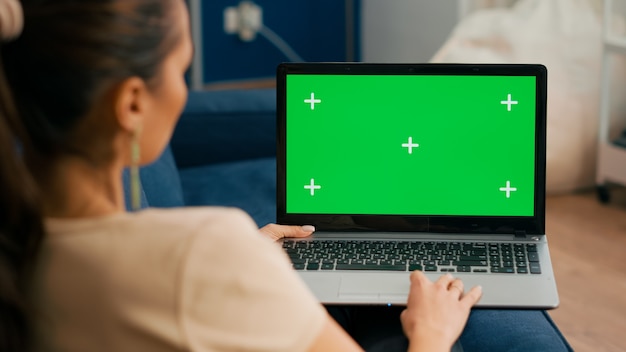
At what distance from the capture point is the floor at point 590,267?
2418 mm

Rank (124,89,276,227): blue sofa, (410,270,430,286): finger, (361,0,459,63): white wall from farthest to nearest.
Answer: (361,0,459,63): white wall
(124,89,276,227): blue sofa
(410,270,430,286): finger

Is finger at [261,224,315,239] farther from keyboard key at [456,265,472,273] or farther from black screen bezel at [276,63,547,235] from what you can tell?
keyboard key at [456,265,472,273]

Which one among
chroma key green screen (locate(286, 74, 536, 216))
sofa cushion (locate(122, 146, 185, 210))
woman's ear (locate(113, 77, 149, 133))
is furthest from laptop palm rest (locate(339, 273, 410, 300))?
sofa cushion (locate(122, 146, 185, 210))

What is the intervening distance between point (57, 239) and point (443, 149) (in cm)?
83

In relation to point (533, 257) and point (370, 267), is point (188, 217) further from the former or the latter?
point (533, 257)

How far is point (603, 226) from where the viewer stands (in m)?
3.06

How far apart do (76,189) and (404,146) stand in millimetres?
800

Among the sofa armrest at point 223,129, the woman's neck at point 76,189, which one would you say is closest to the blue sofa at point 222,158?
the sofa armrest at point 223,129

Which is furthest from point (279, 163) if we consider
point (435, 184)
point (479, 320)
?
point (479, 320)

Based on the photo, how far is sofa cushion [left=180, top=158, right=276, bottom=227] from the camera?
7.28 ft

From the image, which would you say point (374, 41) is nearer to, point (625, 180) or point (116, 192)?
point (625, 180)

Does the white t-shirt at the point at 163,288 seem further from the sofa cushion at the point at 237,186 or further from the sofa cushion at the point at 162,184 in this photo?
the sofa cushion at the point at 237,186

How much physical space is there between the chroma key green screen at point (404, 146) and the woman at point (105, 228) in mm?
688

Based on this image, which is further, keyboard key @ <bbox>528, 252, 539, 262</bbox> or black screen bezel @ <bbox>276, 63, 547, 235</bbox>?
black screen bezel @ <bbox>276, 63, 547, 235</bbox>
